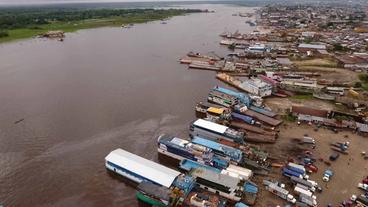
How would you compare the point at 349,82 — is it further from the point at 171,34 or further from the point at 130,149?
the point at 171,34

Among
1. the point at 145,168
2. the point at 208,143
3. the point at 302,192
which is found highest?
the point at 208,143

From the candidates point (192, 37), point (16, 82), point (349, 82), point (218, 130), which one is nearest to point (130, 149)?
point (218, 130)

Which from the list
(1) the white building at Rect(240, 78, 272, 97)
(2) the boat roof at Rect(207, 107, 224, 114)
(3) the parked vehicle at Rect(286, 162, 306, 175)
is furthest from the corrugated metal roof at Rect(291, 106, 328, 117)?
(3) the parked vehicle at Rect(286, 162, 306, 175)

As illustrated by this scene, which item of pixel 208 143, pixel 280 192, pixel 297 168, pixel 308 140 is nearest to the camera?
pixel 280 192

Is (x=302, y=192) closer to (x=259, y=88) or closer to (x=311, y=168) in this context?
(x=311, y=168)

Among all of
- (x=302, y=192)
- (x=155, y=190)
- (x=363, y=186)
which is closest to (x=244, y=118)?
(x=302, y=192)

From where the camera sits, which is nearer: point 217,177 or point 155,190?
point 155,190

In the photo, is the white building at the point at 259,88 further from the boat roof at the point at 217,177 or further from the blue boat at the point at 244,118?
the boat roof at the point at 217,177

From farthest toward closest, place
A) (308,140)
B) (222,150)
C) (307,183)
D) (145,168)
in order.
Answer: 1. (308,140)
2. (222,150)
3. (145,168)
4. (307,183)
